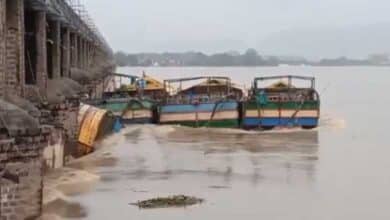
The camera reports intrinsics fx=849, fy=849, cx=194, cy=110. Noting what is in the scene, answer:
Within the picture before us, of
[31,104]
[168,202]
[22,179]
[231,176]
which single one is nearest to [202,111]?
[231,176]

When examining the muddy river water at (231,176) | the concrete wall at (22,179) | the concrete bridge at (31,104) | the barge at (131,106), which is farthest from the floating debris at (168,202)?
the barge at (131,106)

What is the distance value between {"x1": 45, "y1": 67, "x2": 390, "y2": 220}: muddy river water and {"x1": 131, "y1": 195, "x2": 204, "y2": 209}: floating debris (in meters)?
0.32

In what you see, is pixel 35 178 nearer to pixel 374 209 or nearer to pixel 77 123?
pixel 374 209

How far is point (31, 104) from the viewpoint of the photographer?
20500 millimetres

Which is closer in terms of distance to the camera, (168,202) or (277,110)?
(168,202)

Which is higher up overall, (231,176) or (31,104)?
(31,104)

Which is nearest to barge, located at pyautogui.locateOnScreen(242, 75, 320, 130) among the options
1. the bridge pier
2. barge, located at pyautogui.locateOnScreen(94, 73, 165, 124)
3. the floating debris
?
barge, located at pyautogui.locateOnScreen(94, 73, 165, 124)

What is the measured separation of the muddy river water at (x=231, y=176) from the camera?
61.7 feet

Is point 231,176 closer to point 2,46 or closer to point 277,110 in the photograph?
point 2,46

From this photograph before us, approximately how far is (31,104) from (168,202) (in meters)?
4.21

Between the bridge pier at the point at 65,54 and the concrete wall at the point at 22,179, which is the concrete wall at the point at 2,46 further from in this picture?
the bridge pier at the point at 65,54

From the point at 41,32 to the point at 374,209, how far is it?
45.7ft

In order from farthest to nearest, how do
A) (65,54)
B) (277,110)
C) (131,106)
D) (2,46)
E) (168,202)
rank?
(131,106)
(277,110)
(65,54)
(2,46)
(168,202)

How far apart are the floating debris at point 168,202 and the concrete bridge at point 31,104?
259cm
